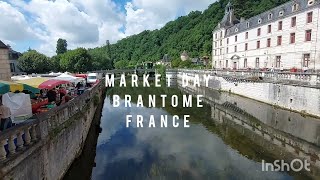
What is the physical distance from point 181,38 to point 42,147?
410ft

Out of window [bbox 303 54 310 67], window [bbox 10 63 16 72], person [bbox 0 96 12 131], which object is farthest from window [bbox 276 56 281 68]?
window [bbox 10 63 16 72]

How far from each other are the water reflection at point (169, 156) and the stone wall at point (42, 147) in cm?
214

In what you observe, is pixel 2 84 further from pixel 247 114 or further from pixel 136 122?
pixel 247 114

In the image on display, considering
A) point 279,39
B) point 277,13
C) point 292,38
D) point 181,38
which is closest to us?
point 292,38

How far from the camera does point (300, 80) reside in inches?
846

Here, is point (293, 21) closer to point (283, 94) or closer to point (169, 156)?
point (283, 94)

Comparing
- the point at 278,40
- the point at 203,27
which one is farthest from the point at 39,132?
the point at 203,27

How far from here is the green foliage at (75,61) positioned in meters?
70.1

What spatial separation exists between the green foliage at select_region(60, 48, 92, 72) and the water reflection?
55367mm

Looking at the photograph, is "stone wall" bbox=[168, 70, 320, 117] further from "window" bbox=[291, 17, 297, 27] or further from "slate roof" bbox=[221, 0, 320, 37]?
"slate roof" bbox=[221, 0, 320, 37]

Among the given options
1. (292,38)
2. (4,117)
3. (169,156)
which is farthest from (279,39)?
(4,117)

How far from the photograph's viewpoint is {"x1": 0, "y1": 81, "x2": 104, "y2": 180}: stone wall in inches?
263

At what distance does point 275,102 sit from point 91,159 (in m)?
19.4

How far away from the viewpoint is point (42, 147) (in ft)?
27.7
